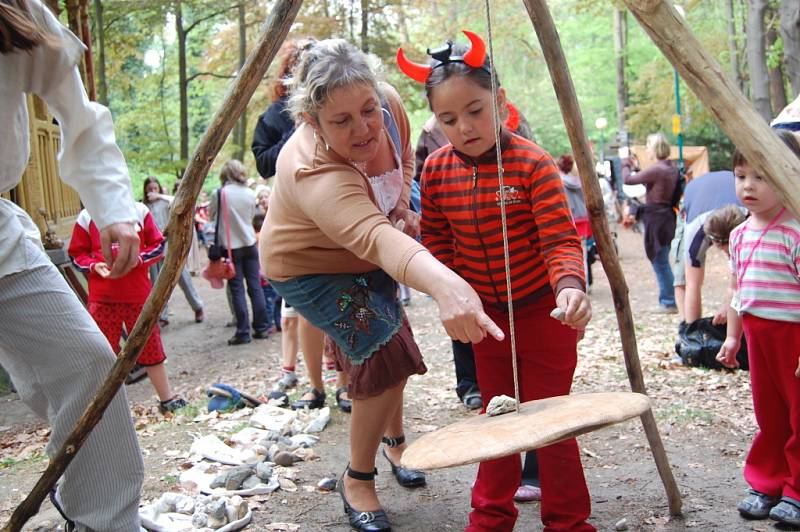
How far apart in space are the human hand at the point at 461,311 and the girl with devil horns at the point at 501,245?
0.50 metres

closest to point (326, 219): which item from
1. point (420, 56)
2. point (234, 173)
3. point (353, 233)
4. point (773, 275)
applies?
point (353, 233)

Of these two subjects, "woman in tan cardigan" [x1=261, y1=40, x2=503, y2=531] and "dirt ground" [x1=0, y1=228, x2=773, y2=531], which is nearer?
"woman in tan cardigan" [x1=261, y1=40, x2=503, y2=531]

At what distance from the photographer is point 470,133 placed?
310 cm

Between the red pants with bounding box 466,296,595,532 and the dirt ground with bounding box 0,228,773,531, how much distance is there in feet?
1.66

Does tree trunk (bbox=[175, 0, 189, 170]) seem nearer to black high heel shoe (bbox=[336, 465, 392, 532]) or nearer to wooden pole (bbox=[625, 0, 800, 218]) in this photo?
black high heel shoe (bbox=[336, 465, 392, 532])

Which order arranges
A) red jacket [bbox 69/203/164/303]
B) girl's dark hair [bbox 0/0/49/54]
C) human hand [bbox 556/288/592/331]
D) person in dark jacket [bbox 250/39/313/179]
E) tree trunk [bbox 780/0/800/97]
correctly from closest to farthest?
1. girl's dark hair [bbox 0/0/49/54]
2. human hand [bbox 556/288/592/331]
3. person in dark jacket [bbox 250/39/313/179]
4. red jacket [bbox 69/203/164/303]
5. tree trunk [bbox 780/0/800/97]

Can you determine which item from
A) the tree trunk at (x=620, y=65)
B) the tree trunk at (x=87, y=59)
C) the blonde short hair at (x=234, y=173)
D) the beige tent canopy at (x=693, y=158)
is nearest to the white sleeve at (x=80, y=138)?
the blonde short hair at (x=234, y=173)

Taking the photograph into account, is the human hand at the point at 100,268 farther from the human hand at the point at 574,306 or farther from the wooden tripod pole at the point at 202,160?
the human hand at the point at 574,306

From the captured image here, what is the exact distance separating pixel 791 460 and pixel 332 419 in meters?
2.85

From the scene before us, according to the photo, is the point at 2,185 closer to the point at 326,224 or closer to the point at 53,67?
the point at 53,67

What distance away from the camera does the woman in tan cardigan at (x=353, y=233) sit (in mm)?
2936

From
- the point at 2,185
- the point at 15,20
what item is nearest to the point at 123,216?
the point at 2,185

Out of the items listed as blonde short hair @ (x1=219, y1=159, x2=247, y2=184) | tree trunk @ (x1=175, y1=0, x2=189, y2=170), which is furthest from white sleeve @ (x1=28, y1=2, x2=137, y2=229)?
tree trunk @ (x1=175, y1=0, x2=189, y2=170)

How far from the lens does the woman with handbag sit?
9891 millimetres
